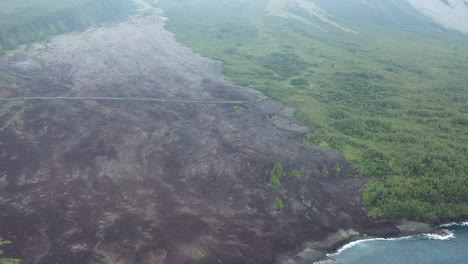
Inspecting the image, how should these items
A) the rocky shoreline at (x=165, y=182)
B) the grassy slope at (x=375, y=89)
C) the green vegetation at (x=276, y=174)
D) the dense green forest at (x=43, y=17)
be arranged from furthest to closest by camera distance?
the dense green forest at (x=43, y=17) → the green vegetation at (x=276, y=174) → the grassy slope at (x=375, y=89) → the rocky shoreline at (x=165, y=182)

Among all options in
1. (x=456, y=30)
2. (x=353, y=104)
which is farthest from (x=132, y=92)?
(x=456, y=30)

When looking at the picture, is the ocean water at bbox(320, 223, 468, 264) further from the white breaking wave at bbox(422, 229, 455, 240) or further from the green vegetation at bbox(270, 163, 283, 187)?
the green vegetation at bbox(270, 163, 283, 187)

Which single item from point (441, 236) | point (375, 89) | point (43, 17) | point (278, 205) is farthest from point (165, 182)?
point (43, 17)

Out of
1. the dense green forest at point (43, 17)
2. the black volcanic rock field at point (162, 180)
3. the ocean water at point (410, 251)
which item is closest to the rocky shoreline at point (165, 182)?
the black volcanic rock field at point (162, 180)

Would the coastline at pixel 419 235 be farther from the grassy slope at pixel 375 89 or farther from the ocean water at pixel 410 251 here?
the grassy slope at pixel 375 89

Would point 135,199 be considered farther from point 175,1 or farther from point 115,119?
point 175,1

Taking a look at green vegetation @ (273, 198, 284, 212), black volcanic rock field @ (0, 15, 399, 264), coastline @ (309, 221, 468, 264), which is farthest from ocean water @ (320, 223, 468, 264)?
green vegetation @ (273, 198, 284, 212)

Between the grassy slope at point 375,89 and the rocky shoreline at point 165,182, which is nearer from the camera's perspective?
the rocky shoreline at point 165,182
